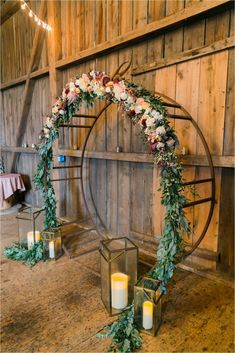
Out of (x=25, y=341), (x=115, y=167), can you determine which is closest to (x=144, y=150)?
(x=115, y=167)

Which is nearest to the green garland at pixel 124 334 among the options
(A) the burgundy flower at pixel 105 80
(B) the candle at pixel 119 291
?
(B) the candle at pixel 119 291

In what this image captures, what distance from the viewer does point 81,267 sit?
248 cm

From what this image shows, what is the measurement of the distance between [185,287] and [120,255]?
28.1 inches

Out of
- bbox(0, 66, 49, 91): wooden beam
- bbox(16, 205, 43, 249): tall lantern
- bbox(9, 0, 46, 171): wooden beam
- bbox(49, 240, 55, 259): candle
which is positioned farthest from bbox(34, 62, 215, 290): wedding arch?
bbox(9, 0, 46, 171): wooden beam

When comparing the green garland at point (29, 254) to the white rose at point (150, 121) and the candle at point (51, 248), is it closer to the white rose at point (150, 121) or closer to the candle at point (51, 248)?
Answer: the candle at point (51, 248)

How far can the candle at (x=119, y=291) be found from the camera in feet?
5.84

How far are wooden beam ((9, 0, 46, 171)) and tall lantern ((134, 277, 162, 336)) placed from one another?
3.88 metres

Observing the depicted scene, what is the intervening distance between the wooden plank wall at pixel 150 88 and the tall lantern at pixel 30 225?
844mm

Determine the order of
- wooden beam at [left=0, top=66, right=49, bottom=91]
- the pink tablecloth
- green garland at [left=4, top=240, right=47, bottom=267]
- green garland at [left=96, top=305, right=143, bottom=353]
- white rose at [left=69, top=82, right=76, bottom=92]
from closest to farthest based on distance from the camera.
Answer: green garland at [left=96, top=305, right=143, bottom=353]
white rose at [left=69, top=82, right=76, bottom=92]
green garland at [left=4, top=240, right=47, bottom=267]
wooden beam at [left=0, top=66, right=49, bottom=91]
the pink tablecloth

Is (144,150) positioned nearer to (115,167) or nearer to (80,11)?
(115,167)

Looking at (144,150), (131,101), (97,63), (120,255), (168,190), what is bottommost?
(120,255)

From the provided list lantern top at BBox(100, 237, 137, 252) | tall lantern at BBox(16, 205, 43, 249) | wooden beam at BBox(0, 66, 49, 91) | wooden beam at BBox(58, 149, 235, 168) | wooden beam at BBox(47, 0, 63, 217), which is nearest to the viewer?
lantern top at BBox(100, 237, 137, 252)

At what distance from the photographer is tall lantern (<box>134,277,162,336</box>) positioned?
1.58 meters

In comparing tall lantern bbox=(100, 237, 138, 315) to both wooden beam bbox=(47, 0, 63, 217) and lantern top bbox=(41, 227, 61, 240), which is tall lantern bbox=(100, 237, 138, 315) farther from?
wooden beam bbox=(47, 0, 63, 217)
